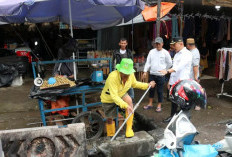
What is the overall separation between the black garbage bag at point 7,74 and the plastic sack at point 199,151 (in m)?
8.36

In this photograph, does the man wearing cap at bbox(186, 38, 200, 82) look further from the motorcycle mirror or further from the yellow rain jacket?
the motorcycle mirror

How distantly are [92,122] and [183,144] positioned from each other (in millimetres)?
2471

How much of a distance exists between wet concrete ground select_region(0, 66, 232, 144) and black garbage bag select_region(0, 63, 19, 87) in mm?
867

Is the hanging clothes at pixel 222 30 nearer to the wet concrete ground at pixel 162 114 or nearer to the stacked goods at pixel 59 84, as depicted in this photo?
the wet concrete ground at pixel 162 114

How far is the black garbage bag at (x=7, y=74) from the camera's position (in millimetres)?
8750

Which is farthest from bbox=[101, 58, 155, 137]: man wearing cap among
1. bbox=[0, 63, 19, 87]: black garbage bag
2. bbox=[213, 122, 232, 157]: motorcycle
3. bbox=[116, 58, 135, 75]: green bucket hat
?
bbox=[0, 63, 19, 87]: black garbage bag

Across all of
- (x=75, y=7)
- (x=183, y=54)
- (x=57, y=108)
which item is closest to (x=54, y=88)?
(x=57, y=108)

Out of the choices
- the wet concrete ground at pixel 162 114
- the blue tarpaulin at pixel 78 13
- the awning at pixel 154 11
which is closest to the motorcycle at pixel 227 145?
the wet concrete ground at pixel 162 114

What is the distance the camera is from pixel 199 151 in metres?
2.46

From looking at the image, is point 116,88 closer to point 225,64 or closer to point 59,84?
point 59,84

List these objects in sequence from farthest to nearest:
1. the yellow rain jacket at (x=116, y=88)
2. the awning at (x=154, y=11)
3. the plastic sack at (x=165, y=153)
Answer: the awning at (x=154, y=11), the yellow rain jacket at (x=116, y=88), the plastic sack at (x=165, y=153)

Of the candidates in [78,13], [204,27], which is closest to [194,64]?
[78,13]

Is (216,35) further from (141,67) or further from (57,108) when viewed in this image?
(57,108)

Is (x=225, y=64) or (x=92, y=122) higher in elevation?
(x=225, y=64)
